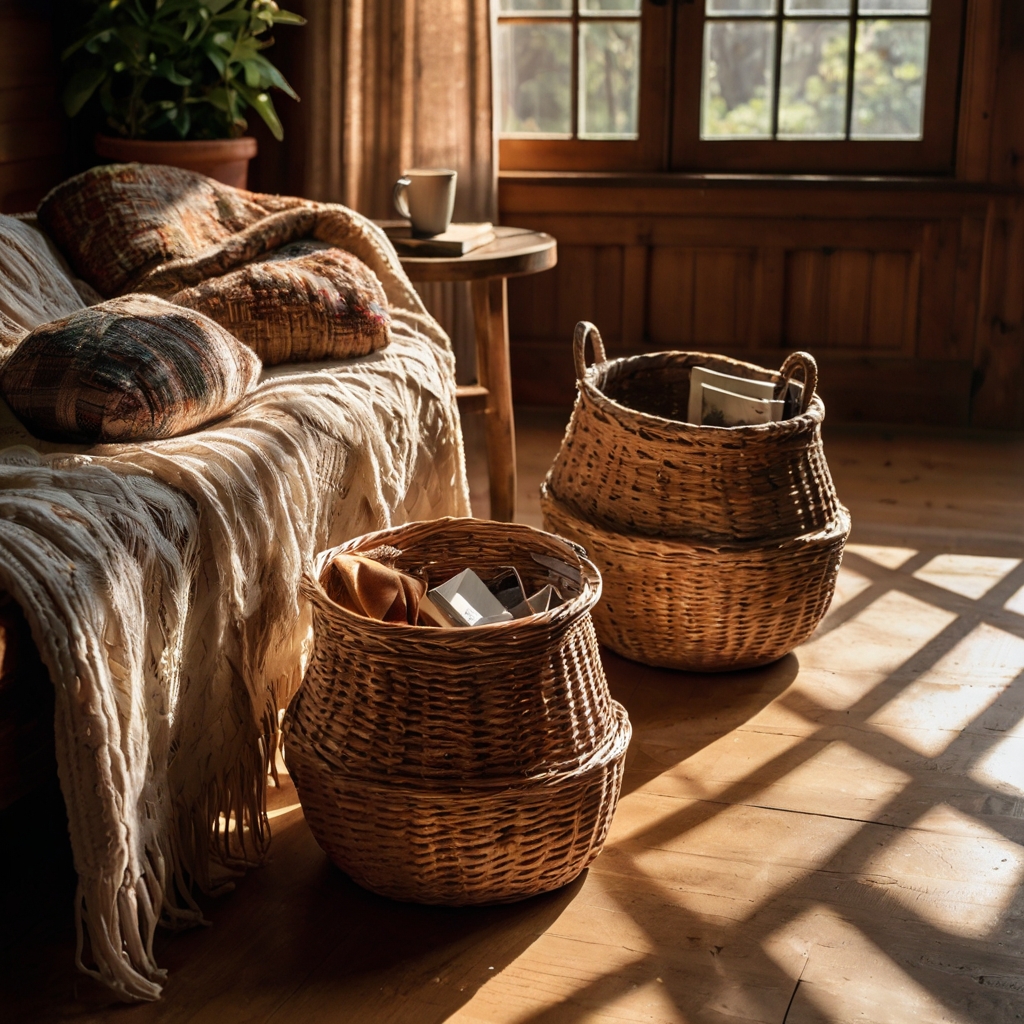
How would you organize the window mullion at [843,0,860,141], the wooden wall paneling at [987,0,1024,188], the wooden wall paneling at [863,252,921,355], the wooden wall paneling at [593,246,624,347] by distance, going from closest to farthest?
the wooden wall paneling at [987,0,1024,188] → the window mullion at [843,0,860,141] → the wooden wall paneling at [863,252,921,355] → the wooden wall paneling at [593,246,624,347]

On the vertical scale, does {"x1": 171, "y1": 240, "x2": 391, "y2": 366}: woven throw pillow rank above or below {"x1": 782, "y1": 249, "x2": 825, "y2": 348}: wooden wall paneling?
above

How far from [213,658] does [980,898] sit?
2.95ft

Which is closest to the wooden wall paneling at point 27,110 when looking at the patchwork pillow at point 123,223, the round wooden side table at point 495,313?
the patchwork pillow at point 123,223

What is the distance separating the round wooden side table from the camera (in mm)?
2291

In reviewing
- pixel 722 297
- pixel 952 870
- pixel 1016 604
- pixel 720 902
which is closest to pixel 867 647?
pixel 1016 604

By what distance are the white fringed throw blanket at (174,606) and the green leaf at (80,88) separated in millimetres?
917

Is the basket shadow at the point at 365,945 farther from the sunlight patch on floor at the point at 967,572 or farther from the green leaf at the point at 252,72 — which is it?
the green leaf at the point at 252,72

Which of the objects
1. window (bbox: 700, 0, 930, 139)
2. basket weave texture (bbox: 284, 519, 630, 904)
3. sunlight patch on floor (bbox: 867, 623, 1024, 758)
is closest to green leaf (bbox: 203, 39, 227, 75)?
window (bbox: 700, 0, 930, 139)

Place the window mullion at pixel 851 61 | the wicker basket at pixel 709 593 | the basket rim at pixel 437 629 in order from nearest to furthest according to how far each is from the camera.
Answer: the basket rim at pixel 437 629 < the wicker basket at pixel 709 593 < the window mullion at pixel 851 61

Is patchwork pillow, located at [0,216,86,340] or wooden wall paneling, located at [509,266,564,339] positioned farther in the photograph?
wooden wall paneling, located at [509,266,564,339]

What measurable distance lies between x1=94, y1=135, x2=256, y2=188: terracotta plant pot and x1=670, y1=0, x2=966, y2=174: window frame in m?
1.20

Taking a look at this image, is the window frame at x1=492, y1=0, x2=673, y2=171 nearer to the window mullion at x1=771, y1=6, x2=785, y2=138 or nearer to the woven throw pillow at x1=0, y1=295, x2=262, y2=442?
the window mullion at x1=771, y1=6, x2=785, y2=138

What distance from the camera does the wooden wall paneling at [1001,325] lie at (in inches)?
127

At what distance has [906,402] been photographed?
11.1 feet
